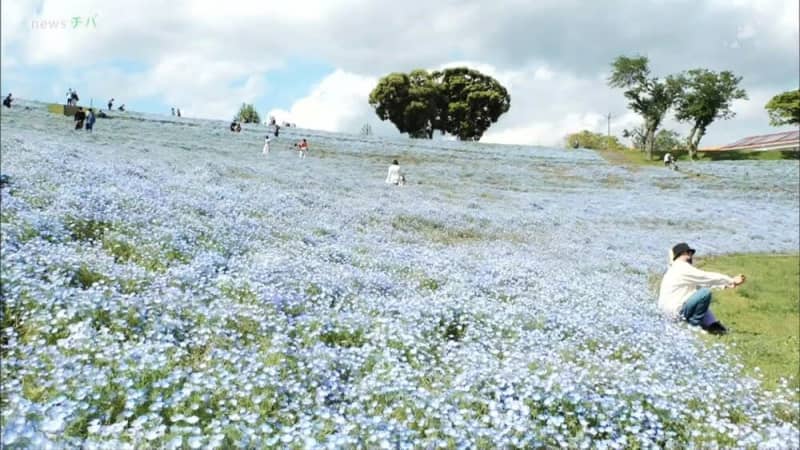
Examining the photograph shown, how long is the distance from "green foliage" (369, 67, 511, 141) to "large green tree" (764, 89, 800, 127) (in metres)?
30.1

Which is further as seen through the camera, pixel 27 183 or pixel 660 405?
pixel 27 183

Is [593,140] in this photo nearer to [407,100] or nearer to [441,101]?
[441,101]

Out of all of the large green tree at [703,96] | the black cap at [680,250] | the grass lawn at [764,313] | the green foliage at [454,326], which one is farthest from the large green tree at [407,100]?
the green foliage at [454,326]

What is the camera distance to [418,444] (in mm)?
4750

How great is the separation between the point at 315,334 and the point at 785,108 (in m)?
71.5

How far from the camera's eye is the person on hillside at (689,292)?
421 inches

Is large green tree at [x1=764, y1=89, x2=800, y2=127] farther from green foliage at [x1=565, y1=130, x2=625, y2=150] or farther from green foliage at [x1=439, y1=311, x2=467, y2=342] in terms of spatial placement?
green foliage at [x1=439, y1=311, x2=467, y2=342]

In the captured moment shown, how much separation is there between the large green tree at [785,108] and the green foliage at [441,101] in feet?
98.7

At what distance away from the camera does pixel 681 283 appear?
1105 centimetres

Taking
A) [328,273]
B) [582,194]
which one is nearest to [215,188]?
[328,273]

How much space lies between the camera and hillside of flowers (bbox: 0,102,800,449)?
488cm

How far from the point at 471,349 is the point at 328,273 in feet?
10.7

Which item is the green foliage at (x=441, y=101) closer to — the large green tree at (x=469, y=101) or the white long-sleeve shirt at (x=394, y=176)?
the large green tree at (x=469, y=101)

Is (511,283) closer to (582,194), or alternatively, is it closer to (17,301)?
(17,301)
